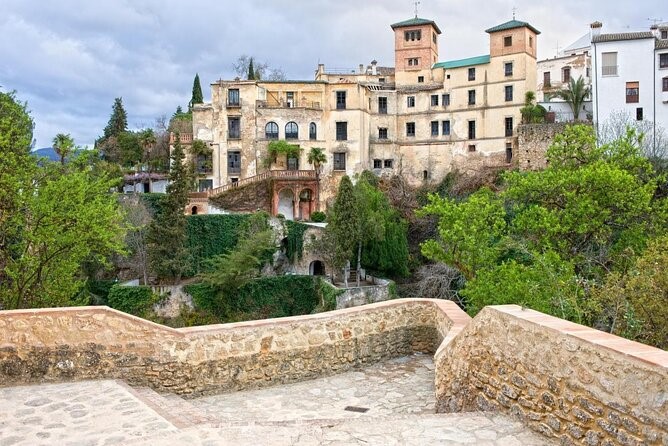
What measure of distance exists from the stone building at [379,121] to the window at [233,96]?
0.31ft

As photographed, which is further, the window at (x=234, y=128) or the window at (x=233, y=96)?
the window at (x=234, y=128)

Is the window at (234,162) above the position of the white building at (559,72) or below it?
below

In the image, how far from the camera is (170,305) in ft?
104

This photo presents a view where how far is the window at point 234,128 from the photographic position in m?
45.3

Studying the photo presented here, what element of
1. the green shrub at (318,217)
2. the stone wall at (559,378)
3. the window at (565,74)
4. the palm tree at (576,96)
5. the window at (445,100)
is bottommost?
the stone wall at (559,378)

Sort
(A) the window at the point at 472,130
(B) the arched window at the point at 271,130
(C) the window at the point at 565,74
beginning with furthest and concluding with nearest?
(C) the window at the point at 565,74, (A) the window at the point at 472,130, (B) the arched window at the point at 271,130

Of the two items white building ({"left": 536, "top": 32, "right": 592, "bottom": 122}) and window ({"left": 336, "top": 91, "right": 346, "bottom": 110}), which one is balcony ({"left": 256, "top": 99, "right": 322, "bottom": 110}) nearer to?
window ({"left": 336, "top": 91, "right": 346, "bottom": 110})

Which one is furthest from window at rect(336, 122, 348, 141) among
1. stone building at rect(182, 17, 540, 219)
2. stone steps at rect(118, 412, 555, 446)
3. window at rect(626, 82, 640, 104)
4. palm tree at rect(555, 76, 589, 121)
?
Result: stone steps at rect(118, 412, 555, 446)

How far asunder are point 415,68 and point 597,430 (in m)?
47.5

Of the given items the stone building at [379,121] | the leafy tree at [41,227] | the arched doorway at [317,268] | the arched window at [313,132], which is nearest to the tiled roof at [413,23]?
the stone building at [379,121]

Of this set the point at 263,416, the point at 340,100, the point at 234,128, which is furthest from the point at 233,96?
the point at 263,416

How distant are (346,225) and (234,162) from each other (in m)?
15.8

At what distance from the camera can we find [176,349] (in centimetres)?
824

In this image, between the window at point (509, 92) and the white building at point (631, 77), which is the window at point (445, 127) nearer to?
the window at point (509, 92)
